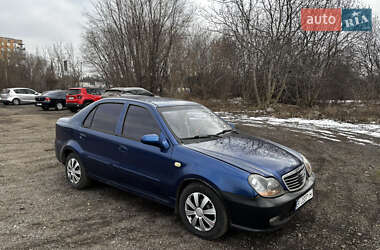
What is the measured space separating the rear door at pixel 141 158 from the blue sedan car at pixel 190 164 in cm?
1

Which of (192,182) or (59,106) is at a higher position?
(192,182)

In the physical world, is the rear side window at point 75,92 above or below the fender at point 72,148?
above

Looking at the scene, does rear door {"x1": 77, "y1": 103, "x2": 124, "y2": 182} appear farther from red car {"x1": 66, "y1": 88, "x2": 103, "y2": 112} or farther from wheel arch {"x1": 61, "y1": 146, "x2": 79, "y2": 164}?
red car {"x1": 66, "y1": 88, "x2": 103, "y2": 112}

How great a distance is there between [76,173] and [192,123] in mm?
2156

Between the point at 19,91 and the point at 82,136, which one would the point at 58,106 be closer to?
the point at 19,91

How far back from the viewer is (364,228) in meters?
3.19

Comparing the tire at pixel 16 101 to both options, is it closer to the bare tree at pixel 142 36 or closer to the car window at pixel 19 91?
the car window at pixel 19 91

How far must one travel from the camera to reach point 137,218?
341cm

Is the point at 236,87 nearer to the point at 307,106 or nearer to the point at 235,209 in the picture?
the point at 307,106

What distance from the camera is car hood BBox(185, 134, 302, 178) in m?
2.79

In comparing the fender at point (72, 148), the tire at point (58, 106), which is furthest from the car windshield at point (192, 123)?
the tire at point (58, 106)

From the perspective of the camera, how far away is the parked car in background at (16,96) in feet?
76.6

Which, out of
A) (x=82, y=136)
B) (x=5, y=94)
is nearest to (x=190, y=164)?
(x=82, y=136)

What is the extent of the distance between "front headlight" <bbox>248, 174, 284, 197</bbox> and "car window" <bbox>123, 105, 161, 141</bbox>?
4.34 feet
